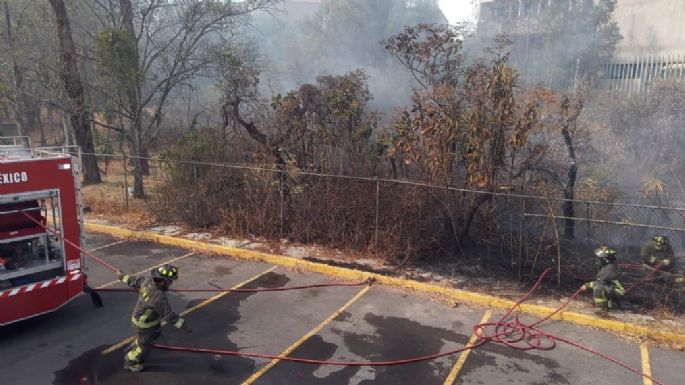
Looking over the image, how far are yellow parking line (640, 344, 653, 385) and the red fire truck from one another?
7.22 m

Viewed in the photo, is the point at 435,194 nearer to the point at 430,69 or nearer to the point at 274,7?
the point at 430,69

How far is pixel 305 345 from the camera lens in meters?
6.36

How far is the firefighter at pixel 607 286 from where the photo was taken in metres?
7.13

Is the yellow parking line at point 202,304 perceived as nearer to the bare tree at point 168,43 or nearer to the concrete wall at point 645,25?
the bare tree at point 168,43

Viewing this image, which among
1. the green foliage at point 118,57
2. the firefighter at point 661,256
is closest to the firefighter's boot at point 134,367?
the firefighter at point 661,256

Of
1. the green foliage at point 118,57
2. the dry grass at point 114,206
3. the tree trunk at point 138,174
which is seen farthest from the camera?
the tree trunk at point 138,174

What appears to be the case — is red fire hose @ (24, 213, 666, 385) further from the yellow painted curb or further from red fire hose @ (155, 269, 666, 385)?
the yellow painted curb

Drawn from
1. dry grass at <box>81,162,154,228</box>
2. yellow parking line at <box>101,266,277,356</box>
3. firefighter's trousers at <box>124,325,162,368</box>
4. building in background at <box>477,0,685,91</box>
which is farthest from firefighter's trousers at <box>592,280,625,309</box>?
building in background at <box>477,0,685,91</box>

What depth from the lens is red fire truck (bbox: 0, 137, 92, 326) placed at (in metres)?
6.20

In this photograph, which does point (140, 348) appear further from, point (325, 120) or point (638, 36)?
point (638, 36)

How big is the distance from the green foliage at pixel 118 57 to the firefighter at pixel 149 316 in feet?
27.4

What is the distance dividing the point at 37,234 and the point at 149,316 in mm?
2274

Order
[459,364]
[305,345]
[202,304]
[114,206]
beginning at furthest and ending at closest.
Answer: [114,206] < [202,304] < [305,345] < [459,364]

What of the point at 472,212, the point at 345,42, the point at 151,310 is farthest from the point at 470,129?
the point at 345,42
